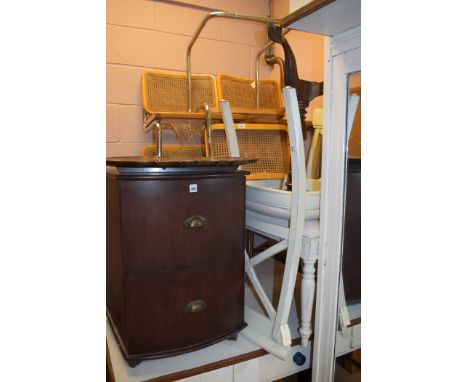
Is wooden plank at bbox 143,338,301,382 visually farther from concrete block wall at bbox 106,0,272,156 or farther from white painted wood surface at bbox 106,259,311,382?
concrete block wall at bbox 106,0,272,156

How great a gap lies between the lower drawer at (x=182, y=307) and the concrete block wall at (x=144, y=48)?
1.21 meters

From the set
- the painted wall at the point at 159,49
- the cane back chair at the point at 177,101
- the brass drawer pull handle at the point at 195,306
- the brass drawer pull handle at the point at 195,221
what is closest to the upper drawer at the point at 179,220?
the brass drawer pull handle at the point at 195,221

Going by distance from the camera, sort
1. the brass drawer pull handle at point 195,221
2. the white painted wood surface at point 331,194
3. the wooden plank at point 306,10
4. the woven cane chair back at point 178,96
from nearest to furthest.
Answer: the wooden plank at point 306,10 → the white painted wood surface at point 331,194 → the brass drawer pull handle at point 195,221 → the woven cane chair back at point 178,96

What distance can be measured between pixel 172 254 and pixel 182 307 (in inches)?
6.6

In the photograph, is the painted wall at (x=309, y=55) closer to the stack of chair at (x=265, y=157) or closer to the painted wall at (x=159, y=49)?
the painted wall at (x=159, y=49)

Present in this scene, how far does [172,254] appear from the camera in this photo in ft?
3.13

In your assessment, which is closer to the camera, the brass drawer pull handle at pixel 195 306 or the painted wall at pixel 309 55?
the brass drawer pull handle at pixel 195 306

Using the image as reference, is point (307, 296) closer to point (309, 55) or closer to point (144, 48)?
point (309, 55)

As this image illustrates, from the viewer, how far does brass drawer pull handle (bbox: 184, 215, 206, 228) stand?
95cm

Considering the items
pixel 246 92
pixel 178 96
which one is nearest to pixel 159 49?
pixel 178 96

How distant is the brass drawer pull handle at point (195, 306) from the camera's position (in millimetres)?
990

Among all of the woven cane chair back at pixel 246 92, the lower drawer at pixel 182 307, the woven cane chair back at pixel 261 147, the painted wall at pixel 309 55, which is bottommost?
the lower drawer at pixel 182 307
